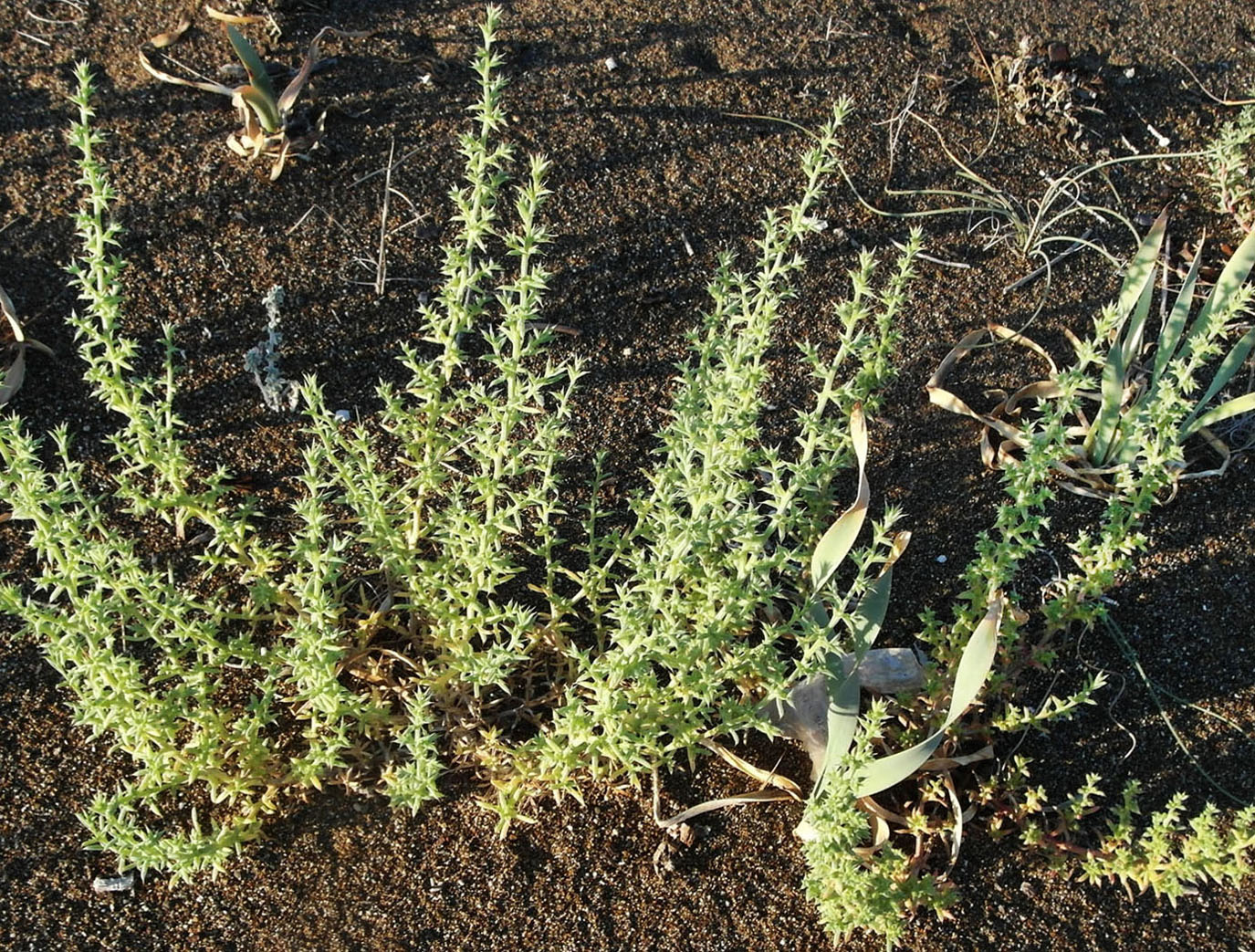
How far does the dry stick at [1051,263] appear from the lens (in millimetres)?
3906

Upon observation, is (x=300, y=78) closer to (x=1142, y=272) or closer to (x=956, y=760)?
(x=1142, y=272)

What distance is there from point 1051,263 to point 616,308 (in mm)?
1496

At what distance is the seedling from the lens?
3.79 m

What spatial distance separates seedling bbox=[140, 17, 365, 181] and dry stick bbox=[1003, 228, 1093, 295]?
2.36 metres

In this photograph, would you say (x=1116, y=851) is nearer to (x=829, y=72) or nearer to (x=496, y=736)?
(x=496, y=736)

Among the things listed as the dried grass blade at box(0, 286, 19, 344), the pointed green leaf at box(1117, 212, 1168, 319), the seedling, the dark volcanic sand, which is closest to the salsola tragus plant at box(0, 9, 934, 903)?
the dark volcanic sand

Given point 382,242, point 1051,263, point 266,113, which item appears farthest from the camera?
point 1051,263

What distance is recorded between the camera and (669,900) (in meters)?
2.70

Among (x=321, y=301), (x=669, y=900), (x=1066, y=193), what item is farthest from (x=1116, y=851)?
(x=321, y=301)

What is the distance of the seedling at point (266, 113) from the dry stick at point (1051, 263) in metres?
2.36

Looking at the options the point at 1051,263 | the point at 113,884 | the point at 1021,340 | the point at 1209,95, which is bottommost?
the point at 113,884

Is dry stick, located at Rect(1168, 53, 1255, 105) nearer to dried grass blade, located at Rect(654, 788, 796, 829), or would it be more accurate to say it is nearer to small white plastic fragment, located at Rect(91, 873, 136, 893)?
dried grass blade, located at Rect(654, 788, 796, 829)

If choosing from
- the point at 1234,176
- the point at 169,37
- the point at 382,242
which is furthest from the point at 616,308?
the point at 1234,176

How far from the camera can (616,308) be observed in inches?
147
